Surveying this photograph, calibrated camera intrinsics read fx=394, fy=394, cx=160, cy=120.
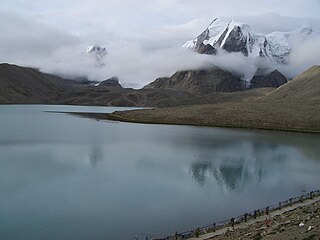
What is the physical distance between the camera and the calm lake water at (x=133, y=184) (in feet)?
95.7

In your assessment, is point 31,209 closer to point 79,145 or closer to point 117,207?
point 117,207

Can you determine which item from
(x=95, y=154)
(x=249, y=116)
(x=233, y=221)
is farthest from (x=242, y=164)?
(x=249, y=116)

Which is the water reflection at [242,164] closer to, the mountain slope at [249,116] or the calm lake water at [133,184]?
the calm lake water at [133,184]

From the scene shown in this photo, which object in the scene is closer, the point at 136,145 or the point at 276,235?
the point at 276,235

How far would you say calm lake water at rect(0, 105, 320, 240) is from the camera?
1148 inches

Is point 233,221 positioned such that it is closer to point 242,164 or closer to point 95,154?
point 242,164

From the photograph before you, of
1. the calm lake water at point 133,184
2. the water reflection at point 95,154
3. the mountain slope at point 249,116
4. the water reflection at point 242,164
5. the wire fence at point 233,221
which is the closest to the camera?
the wire fence at point 233,221

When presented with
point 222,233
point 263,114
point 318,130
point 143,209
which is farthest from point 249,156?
point 263,114

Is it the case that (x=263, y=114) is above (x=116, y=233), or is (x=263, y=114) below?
above

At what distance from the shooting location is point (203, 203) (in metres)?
35.2

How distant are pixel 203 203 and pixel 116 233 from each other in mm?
10365

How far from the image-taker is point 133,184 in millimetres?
41500

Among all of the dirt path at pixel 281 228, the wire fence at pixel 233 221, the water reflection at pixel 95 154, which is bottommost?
the wire fence at pixel 233 221

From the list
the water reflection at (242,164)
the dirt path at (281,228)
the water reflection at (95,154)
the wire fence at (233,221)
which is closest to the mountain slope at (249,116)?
the water reflection at (242,164)
